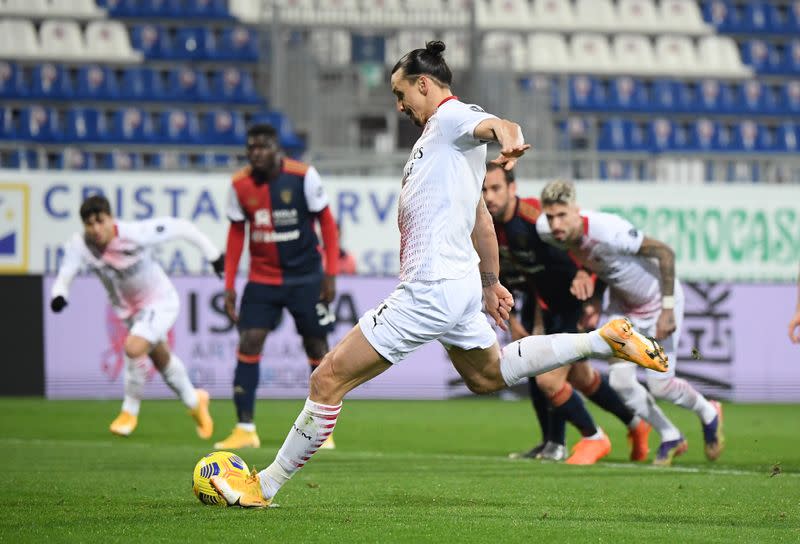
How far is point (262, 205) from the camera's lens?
1135cm

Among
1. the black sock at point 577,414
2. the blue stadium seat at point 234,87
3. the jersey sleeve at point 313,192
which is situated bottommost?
the black sock at point 577,414

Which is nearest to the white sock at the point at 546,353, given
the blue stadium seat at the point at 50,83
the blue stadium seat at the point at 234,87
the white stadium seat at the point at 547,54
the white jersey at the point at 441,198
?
the white jersey at the point at 441,198

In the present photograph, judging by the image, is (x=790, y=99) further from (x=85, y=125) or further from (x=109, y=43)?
(x=85, y=125)

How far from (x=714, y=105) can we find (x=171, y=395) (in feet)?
55.3

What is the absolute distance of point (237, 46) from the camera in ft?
94.5

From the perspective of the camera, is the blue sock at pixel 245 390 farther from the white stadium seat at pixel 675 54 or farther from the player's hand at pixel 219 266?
the white stadium seat at pixel 675 54

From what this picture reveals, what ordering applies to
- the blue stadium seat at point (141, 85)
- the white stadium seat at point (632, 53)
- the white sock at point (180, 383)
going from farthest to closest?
the white stadium seat at point (632, 53), the blue stadium seat at point (141, 85), the white sock at point (180, 383)

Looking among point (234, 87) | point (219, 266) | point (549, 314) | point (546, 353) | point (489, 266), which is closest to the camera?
point (546, 353)

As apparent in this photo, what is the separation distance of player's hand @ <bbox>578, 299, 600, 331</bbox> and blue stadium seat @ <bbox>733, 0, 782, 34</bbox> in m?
23.9

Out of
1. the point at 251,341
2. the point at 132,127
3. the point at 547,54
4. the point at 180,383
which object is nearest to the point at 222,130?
the point at 132,127

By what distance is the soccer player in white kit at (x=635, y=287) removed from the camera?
9375mm

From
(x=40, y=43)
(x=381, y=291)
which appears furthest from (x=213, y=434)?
(x=40, y=43)

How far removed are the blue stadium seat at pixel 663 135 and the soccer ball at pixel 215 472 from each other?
77.0 feet

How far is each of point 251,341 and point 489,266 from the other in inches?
198
